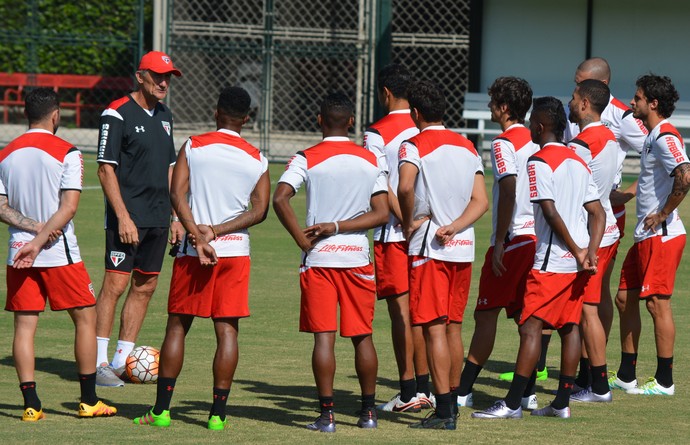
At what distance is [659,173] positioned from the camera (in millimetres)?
7914

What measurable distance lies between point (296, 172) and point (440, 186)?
830 mm

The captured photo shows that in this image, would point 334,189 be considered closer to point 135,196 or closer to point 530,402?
point 530,402

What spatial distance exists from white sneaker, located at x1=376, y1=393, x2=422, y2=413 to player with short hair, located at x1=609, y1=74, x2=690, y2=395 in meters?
1.51

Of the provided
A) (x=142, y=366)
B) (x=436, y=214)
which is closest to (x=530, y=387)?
(x=436, y=214)

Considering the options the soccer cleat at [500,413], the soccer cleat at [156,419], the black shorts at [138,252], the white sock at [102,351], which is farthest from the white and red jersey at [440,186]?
the white sock at [102,351]

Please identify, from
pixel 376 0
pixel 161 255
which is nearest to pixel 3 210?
pixel 161 255

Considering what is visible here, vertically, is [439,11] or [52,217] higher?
[439,11]

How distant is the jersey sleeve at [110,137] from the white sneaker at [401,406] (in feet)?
7.92

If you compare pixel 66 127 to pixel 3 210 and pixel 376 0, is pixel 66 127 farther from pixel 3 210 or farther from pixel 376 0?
pixel 3 210

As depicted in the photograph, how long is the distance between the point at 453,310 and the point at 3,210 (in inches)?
101

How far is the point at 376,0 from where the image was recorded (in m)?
23.2

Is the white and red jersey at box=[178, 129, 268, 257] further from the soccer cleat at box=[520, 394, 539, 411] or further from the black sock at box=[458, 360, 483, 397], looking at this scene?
the soccer cleat at box=[520, 394, 539, 411]

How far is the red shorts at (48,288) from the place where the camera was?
681 centimetres

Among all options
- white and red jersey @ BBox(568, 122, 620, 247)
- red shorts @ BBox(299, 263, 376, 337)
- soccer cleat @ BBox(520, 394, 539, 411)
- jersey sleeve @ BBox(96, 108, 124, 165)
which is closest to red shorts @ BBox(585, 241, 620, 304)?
white and red jersey @ BBox(568, 122, 620, 247)
